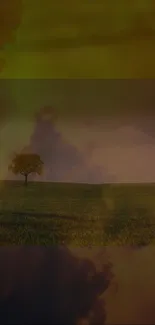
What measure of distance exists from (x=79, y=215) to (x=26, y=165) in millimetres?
220

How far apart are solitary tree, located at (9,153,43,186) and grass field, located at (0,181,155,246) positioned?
4 centimetres

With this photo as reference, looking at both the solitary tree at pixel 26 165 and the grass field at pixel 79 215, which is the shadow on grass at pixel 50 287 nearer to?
the grass field at pixel 79 215

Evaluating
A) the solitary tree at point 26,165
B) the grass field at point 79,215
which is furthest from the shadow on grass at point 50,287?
the solitary tree at point 26,165

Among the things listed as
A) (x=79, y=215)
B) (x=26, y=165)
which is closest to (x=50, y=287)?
(x=79, y=215)

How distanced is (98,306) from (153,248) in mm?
229

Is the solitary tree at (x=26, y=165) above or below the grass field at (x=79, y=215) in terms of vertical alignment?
above

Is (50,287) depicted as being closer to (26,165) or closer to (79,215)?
(79,215)

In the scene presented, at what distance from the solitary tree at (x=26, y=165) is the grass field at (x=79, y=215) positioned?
4 cm

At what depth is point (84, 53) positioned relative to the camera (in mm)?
1173

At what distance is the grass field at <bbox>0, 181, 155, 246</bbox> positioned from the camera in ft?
3.72

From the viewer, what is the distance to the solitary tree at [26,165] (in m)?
1.18

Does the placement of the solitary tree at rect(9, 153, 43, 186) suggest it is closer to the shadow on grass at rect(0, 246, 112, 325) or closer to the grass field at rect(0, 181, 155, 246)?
the grass field at rect(0, 181, 155, 246)

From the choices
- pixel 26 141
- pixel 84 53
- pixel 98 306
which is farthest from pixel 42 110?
pixel 98 306

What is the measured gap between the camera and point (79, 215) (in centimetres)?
115
